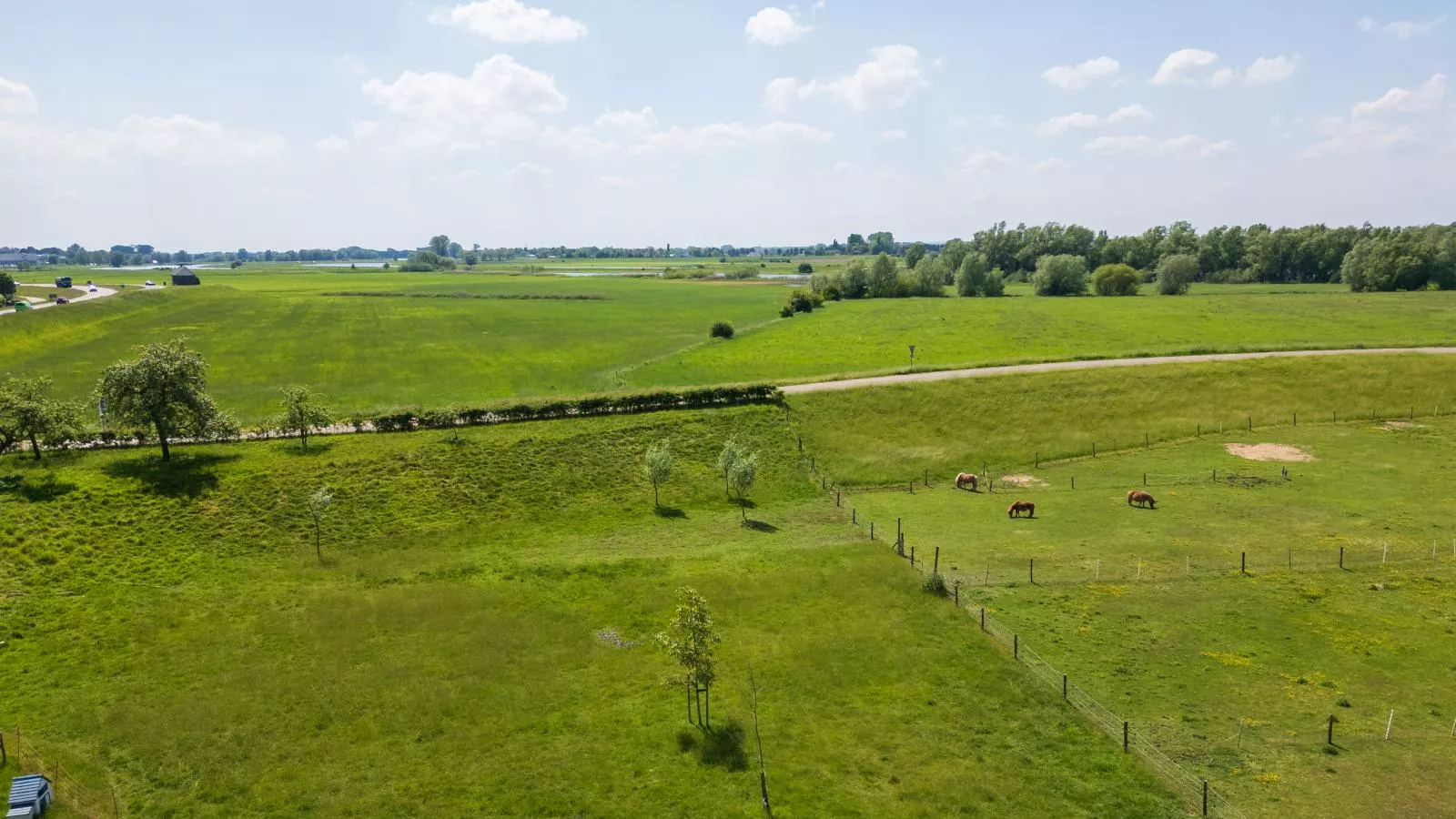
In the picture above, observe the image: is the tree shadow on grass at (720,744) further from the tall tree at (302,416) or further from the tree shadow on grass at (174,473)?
the tall tree at (302,416)

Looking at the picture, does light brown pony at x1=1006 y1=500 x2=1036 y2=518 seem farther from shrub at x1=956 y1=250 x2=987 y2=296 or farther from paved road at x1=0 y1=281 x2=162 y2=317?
paved road at x1=0 y1=281 x2=162 y2=317

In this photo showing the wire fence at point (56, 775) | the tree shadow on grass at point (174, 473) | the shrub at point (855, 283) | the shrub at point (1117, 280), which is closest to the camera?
the wire fence at point (56, 775)

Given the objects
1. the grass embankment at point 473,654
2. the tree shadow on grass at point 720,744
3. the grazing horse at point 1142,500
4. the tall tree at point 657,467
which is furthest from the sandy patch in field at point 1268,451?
the tree shadow on grass at point 720,744

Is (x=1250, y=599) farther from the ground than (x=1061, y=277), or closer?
closer

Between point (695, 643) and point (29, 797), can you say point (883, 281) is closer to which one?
point (695, 643)

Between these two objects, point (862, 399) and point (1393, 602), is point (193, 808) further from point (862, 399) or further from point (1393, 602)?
point (862, 399)

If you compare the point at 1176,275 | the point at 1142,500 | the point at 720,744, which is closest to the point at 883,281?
the point at 1176,275
